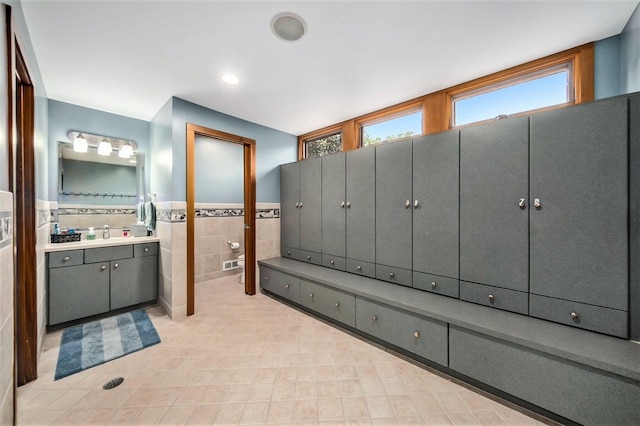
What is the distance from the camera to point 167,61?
1.99m

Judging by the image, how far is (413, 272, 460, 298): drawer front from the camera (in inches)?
79.4

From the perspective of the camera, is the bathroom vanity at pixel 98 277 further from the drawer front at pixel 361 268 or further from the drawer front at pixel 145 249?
the drawer front at pixel 361 268

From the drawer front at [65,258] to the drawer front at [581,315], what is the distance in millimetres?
4098

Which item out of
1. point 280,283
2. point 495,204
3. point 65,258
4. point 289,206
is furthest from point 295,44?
point 65,258

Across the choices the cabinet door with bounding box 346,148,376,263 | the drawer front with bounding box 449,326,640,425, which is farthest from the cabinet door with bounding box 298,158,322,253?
the drawer front with bounding box 449,326,640,425

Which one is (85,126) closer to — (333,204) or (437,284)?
(333,204)

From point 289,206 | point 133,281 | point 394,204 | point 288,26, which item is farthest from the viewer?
point 289,206

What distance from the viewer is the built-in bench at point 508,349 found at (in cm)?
122

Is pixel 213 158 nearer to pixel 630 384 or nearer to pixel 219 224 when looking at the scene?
pixel 219 224

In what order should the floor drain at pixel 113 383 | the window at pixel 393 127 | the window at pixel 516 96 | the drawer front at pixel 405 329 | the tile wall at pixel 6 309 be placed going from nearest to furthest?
the tile wall at pixel 6 309, the floor drain at pixel 113 383, the drawer front at pixel 405 329, the window at pixel 516 96, the window at pixel 393 127

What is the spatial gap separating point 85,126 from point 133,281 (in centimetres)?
198

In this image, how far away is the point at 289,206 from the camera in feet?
11.6

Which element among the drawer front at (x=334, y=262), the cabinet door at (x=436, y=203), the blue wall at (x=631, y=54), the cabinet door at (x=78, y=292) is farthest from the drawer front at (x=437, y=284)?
the cabinet door at (x=78, y=292)

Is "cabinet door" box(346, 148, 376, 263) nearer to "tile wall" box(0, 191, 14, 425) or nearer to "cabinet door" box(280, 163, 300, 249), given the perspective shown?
"cabinet door" box(280, 163, 300, 249)
